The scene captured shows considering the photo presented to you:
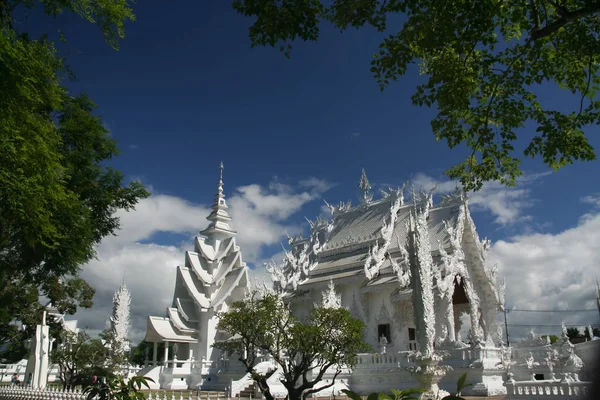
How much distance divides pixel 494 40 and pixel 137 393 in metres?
9.05

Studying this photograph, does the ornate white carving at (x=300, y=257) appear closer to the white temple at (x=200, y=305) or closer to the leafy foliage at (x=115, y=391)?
the white temple at (x=200, y=305)

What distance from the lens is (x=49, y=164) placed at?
9.72 meters

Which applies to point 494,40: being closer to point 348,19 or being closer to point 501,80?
point 501,80

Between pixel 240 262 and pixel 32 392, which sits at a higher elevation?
pixel 240 262

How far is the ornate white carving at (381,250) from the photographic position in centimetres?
2455

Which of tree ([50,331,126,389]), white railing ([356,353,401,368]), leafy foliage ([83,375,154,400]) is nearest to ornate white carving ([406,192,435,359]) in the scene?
white railing ([356,353,401,368])

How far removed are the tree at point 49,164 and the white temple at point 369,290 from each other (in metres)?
8.55

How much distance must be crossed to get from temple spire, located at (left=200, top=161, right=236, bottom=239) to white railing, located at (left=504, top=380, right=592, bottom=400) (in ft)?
72.2

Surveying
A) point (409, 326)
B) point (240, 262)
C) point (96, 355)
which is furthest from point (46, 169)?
point (240, 262)

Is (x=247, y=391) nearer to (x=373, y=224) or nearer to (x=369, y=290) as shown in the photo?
(x=369, y=290)

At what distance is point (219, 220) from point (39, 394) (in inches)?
803

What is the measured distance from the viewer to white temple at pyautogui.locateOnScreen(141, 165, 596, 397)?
19062 mm

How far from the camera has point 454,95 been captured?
9047mm

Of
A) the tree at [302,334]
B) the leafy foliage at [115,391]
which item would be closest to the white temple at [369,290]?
the tree at [302,334]
